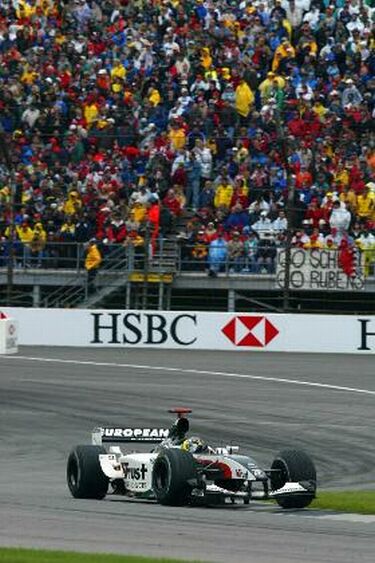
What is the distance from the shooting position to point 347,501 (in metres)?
15.0

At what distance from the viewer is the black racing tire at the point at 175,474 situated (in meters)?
13.9

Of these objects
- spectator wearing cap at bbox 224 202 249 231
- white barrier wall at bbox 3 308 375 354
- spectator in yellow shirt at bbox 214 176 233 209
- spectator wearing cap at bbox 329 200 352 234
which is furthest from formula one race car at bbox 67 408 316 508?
spectator in yellow shirt at bbox 214 176 233 209

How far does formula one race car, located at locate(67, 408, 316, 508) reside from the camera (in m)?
14.0

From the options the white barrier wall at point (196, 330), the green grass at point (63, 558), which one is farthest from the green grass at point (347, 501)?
the white barrier wall at point (196, 330)

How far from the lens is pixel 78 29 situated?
40250 mm

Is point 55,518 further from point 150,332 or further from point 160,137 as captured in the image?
point 160,137

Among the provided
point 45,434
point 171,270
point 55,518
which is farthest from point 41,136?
point 55,518

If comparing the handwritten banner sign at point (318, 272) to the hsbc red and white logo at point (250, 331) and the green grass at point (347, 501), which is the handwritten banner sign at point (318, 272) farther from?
the green grass at point (347, 501)

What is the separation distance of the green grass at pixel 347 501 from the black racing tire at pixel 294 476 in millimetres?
357

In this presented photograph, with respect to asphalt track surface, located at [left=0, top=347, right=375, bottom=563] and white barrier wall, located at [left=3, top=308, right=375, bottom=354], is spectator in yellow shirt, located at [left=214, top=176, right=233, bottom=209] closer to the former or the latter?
white barrier wall, located at [left=3, top=308, right=375, bottom=354]

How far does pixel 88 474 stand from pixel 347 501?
2269 mm

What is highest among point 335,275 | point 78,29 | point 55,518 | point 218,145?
point 78,29

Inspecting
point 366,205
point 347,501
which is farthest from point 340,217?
point 347,501

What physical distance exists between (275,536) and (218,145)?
78.7 ft
